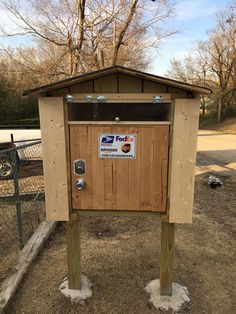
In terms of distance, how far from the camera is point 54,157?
2.68m

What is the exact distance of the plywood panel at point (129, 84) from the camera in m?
2.49

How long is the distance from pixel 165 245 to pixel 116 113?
4.57 feet

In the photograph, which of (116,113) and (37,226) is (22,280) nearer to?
(37,226)

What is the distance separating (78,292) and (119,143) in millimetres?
1671

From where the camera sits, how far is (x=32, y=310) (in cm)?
288

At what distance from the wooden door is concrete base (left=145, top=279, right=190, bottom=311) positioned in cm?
98

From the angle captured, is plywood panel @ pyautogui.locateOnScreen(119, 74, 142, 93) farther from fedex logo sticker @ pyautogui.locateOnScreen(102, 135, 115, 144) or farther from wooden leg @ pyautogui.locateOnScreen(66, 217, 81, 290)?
wooden leg @ pyautogui.locateOnScreen(66, 217, 81, 290)

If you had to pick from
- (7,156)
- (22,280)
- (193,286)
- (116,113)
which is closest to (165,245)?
(193,286)

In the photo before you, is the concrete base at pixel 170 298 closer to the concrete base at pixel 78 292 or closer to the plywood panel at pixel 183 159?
the concrete base at pixel 78 292

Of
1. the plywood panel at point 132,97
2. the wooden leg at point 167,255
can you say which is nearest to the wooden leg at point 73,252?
the wooden leg at point 167,255

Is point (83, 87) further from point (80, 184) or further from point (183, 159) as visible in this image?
point (183, 159)

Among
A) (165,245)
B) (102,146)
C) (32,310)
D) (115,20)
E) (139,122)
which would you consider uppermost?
(115,20)

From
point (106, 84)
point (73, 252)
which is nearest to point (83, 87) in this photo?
point (106, 84)

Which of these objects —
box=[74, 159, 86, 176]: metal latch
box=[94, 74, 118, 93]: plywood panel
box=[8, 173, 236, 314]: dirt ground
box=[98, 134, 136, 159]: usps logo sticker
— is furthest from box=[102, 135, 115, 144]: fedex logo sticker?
box=[8, 173, 236, 314]: dirt ground
